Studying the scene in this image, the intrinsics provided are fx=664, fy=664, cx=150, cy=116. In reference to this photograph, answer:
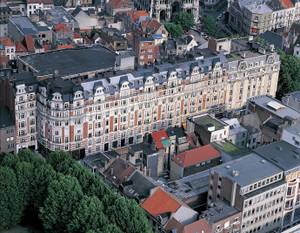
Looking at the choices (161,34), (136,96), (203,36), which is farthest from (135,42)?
(136,96)

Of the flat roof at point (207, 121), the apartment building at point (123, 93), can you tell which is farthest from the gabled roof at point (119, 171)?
the flat roof at point (207, 121)

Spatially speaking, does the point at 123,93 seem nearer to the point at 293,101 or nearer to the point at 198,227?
the point at 198,227

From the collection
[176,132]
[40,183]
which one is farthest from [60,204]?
[176,132]

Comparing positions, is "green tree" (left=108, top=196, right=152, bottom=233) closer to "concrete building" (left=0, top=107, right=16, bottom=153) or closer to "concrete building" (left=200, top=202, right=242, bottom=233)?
"concrete building" (left=200, top=202, right=242, bottom=233)

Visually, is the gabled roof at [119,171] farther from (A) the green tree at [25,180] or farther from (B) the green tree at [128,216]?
(A) the green tree at [25,180]

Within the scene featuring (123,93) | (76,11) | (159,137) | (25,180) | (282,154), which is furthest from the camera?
(76,11)

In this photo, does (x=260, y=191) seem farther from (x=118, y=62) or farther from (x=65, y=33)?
(x=65, y=33)
